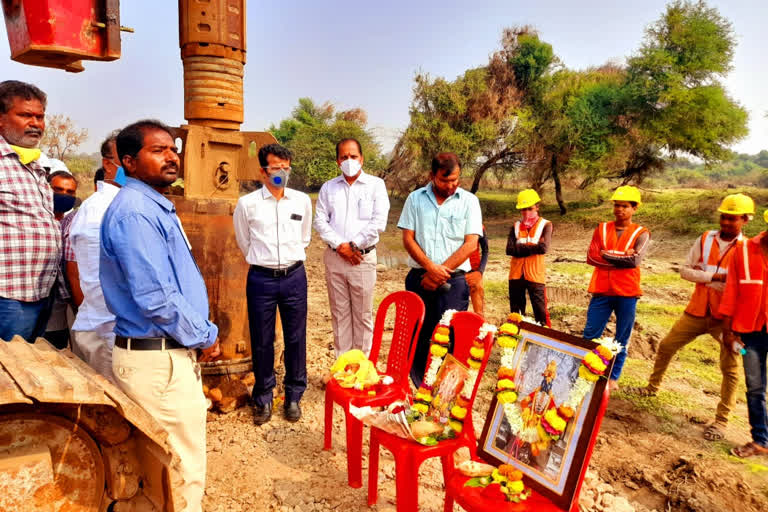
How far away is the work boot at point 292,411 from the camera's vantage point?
4172 millimetres

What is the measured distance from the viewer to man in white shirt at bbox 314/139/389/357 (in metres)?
4.48

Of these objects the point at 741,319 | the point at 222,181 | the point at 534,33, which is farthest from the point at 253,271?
the point at 534,33

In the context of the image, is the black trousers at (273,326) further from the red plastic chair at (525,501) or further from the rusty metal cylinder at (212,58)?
the red plastic chair at (525,501)

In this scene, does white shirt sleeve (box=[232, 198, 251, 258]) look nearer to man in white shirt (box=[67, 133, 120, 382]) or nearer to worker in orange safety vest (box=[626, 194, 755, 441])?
man in white shirt (box=[67, 133, 120, 382])

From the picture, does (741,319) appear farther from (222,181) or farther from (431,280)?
(222,181)

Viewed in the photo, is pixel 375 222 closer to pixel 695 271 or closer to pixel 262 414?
pixel 262 414

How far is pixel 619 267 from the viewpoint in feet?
14.9

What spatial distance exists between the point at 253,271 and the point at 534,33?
2223cm

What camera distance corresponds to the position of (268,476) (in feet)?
11.3

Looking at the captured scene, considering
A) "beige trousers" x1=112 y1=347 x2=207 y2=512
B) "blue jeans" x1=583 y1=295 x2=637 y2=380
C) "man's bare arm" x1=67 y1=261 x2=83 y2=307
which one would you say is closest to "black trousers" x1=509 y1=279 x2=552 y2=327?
"blue jeans" x1=583 y1=295 x2=637 y2=380

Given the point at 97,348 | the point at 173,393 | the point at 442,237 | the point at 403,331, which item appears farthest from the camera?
the point at 442,237

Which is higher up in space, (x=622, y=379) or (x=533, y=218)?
(x=533, y=218)

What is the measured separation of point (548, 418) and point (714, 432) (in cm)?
270

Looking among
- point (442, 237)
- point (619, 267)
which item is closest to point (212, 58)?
point (442, 237)
